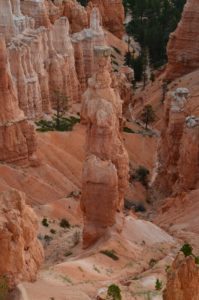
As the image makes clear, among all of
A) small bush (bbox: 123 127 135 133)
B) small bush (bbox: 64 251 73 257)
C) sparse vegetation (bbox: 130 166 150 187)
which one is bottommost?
sparse vegetation (bbox: 130 166 150 187)

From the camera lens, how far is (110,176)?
25.7 metres

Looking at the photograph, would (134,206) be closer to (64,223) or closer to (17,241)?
(64,223)

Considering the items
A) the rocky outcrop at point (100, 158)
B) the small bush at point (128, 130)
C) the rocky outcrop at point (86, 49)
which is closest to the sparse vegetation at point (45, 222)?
the rocky outcrop at point (100, 158)

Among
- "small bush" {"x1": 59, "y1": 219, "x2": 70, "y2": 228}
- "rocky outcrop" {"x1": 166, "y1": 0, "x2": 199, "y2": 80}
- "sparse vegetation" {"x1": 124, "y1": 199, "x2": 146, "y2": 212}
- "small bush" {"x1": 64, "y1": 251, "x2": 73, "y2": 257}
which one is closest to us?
"small bush" {"x1": 64, "y1": 251, "x2": 73, "y2": 257}

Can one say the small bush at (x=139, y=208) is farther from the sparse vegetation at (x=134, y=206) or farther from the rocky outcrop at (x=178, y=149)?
the rocky outcrop at (x=178, y=149)

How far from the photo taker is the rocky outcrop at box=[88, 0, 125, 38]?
3004 inches

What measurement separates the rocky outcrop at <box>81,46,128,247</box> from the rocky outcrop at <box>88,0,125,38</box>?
5129 centimetres

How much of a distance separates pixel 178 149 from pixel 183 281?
2108 cm

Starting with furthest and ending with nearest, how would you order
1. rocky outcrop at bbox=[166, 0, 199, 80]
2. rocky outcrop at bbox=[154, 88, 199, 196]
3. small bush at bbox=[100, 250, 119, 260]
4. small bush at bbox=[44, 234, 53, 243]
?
1. rocky outcrop at bbox=[166, 0, 199, 80]
2. rocky outcrop at bbox=[154, 88, 199, 196]
3. small bush at bbox=[44, 234, 53, 243]
4. small bush at bbox=[100, 250, 119, 260]

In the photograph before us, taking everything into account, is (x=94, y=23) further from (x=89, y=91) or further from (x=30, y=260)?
(x=30, y=260)

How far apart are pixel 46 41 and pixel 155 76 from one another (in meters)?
19.6

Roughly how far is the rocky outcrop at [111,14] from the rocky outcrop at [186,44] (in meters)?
19.0

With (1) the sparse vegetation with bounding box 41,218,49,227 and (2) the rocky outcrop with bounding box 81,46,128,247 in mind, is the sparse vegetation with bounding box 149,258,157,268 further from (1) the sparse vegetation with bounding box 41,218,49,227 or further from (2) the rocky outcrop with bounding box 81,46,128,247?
(1) the sparse vegetation with bounding box 41,218,49,227

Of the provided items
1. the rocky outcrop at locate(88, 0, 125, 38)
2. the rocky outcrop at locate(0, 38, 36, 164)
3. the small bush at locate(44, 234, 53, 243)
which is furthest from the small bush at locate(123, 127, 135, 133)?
the rocky outcrop at locate(88, 0, 125, 38)
